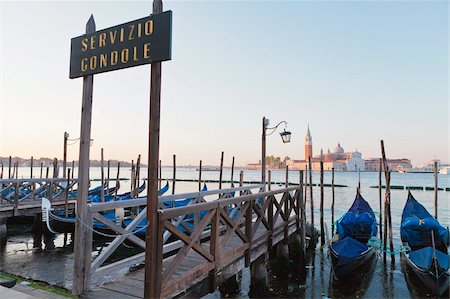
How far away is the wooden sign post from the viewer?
3.38m

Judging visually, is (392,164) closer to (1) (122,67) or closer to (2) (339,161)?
(2) (339,161)

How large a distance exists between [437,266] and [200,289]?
5774mm

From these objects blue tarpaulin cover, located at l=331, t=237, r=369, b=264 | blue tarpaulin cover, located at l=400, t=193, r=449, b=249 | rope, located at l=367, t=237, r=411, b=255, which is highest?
blue tarpaulin cover, located at l=400, t=193, r=449, b=249

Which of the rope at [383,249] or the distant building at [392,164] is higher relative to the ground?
the distant building at [392,164]

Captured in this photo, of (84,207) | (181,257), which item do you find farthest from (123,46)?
(181,257)

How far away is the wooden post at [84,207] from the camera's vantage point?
13.0 feet

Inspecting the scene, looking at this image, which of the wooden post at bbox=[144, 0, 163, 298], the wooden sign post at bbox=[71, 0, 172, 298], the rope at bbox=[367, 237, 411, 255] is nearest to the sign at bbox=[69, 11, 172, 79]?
the wooden sign post at bbox=[71, 0, 172, 298]

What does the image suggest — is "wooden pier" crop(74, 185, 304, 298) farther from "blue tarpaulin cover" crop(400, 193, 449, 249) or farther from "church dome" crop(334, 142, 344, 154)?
"church dome" crop(334, 142, 344, 154)

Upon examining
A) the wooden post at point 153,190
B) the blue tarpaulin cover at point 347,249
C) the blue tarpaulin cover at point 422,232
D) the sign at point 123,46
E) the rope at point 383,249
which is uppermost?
the sign at point 123,46

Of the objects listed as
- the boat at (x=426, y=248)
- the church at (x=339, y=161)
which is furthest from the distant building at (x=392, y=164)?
the boat at (x=426, y=248)

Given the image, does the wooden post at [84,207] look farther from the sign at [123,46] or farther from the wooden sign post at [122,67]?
the sign at [123,46]

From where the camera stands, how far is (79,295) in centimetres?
388

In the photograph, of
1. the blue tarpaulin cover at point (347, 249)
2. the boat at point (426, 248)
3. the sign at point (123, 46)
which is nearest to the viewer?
the sign at point (123, 46)

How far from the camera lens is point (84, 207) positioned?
402 cm
